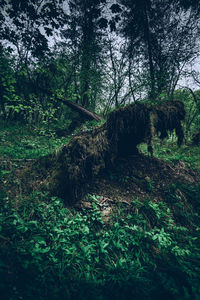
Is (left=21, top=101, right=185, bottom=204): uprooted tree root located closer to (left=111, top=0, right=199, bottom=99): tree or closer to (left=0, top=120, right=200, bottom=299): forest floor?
(left=0, top=120, right=200, bottom=299): forest floor

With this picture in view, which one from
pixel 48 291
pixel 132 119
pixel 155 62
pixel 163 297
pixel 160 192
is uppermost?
pixel 155 62

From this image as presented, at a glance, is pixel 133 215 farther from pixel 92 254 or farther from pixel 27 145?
pixel 27 145

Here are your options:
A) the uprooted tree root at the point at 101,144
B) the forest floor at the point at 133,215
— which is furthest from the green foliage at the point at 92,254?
the uprooted tree root at the point at 101,144

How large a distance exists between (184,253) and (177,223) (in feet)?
2.32

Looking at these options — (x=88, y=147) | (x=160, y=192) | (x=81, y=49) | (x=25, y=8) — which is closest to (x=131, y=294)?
(x=160, y=192)

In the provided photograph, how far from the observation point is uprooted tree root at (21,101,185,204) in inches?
112

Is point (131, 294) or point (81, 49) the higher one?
point (81, 49)

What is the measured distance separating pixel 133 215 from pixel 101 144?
173 centimetres

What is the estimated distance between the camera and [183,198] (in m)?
Result: 2.88

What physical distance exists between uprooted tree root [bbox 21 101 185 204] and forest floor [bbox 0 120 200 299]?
285 mm

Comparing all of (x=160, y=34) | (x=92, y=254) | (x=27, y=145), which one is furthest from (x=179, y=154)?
(x=160, y=34)

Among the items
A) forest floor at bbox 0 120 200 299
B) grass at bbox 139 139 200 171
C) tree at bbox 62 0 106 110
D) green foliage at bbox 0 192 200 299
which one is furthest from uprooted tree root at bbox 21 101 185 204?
tree at bbox 62 0 106 110

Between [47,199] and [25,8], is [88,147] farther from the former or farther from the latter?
[25,8]

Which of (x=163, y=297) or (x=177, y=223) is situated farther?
(x=177, y=223)
